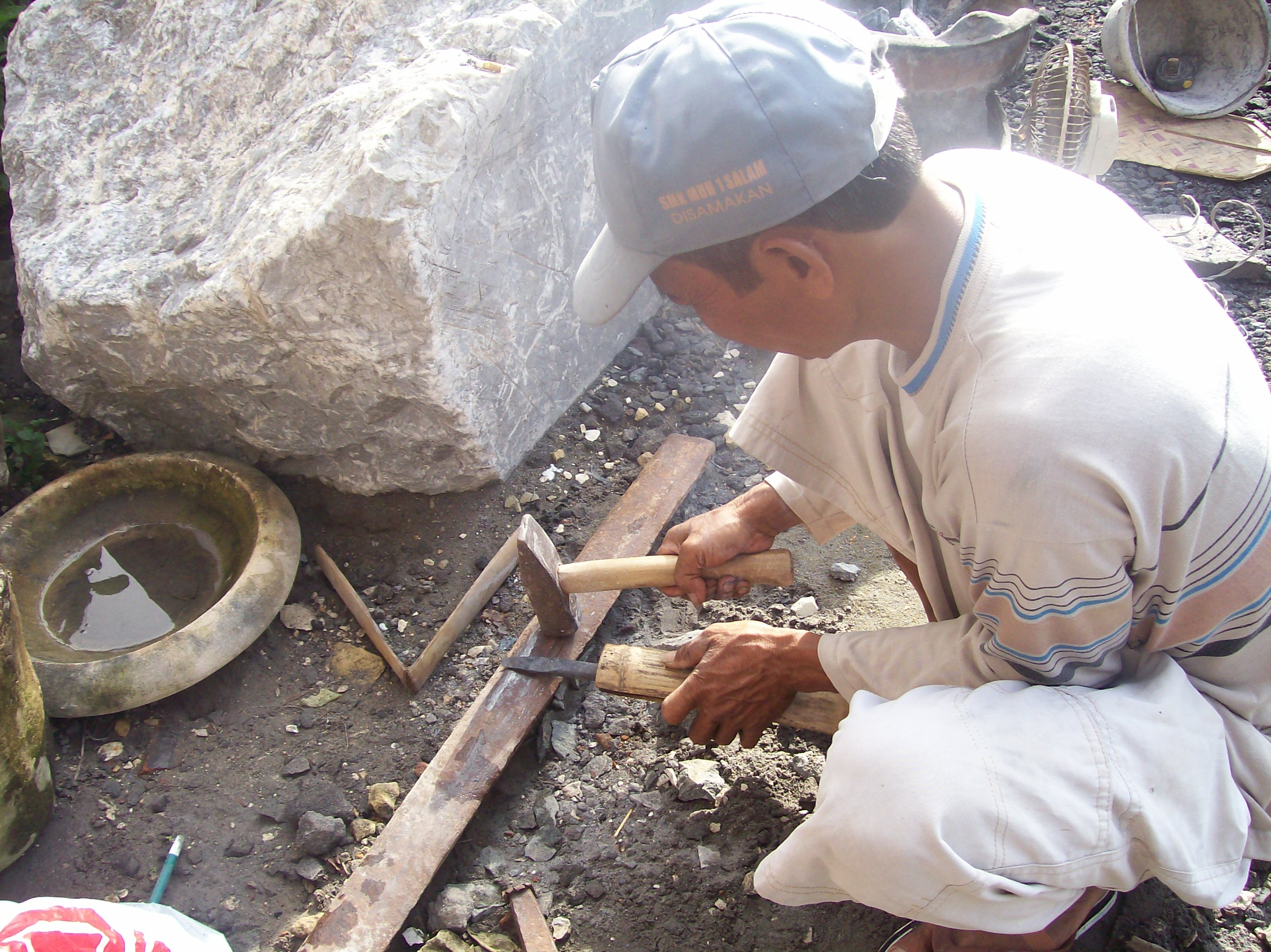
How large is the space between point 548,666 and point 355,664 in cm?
73

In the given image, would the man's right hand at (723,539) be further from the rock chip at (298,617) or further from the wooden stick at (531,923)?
the rock chip at (298,617)

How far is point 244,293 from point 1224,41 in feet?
15.9

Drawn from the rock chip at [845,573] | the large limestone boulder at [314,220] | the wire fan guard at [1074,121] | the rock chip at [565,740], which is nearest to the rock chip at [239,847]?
the rock chip at [565,740]

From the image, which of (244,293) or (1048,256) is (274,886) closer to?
(244,293)

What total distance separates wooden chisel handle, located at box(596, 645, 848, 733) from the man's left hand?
2 centimetres

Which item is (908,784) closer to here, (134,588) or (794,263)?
(794,263)

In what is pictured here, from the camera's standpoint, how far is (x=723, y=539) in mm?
2303

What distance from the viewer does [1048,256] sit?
1.54 meters

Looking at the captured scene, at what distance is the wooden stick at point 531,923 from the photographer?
206 cm

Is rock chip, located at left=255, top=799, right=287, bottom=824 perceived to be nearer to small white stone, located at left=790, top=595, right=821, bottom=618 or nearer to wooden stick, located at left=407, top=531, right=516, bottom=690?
wooden stick, located at left=407, top=531, right=516, bottom=690

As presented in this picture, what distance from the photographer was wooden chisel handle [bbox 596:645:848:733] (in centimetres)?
210

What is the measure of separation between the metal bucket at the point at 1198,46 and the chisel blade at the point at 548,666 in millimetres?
4170

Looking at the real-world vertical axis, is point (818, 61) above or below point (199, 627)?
above

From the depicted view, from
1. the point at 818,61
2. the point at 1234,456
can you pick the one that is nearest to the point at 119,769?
the point at 818,61
